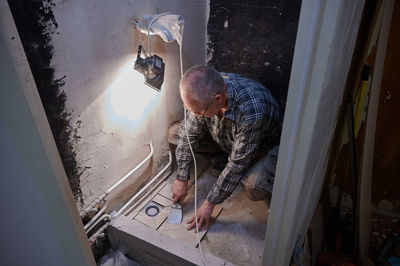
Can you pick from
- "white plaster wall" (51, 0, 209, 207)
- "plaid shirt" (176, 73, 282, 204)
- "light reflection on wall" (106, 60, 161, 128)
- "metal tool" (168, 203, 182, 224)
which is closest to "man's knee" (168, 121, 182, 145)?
"white plaster wall" (51, 0, 209, 207)

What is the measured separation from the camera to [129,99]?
1410 millimetres

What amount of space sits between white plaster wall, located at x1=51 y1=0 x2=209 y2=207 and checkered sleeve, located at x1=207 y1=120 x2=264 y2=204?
51cm

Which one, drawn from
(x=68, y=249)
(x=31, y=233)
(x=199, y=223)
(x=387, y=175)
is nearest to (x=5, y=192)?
(x=31, y=233)

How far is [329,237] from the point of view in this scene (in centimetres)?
173

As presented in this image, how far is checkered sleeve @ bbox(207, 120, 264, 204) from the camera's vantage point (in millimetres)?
1436

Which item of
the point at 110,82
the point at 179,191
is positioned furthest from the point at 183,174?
the point at 110,82

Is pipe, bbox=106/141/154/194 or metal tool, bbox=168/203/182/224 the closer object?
pipe, bbox=106/141/154/194

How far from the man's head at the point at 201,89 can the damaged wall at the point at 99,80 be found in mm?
264

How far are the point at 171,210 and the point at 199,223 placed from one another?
208mm

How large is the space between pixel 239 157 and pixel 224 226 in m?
0.41

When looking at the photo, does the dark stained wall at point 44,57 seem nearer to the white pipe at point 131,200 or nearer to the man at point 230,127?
the white pipe at point 131,200

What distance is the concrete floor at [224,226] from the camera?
1.43m

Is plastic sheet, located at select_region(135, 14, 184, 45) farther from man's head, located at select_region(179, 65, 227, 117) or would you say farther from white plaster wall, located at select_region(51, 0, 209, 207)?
man's head, located at select_region(179, 65, 227, 117)

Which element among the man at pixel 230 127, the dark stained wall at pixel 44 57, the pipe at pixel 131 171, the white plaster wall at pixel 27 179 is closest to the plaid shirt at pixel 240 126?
the man at pixel 230 127
